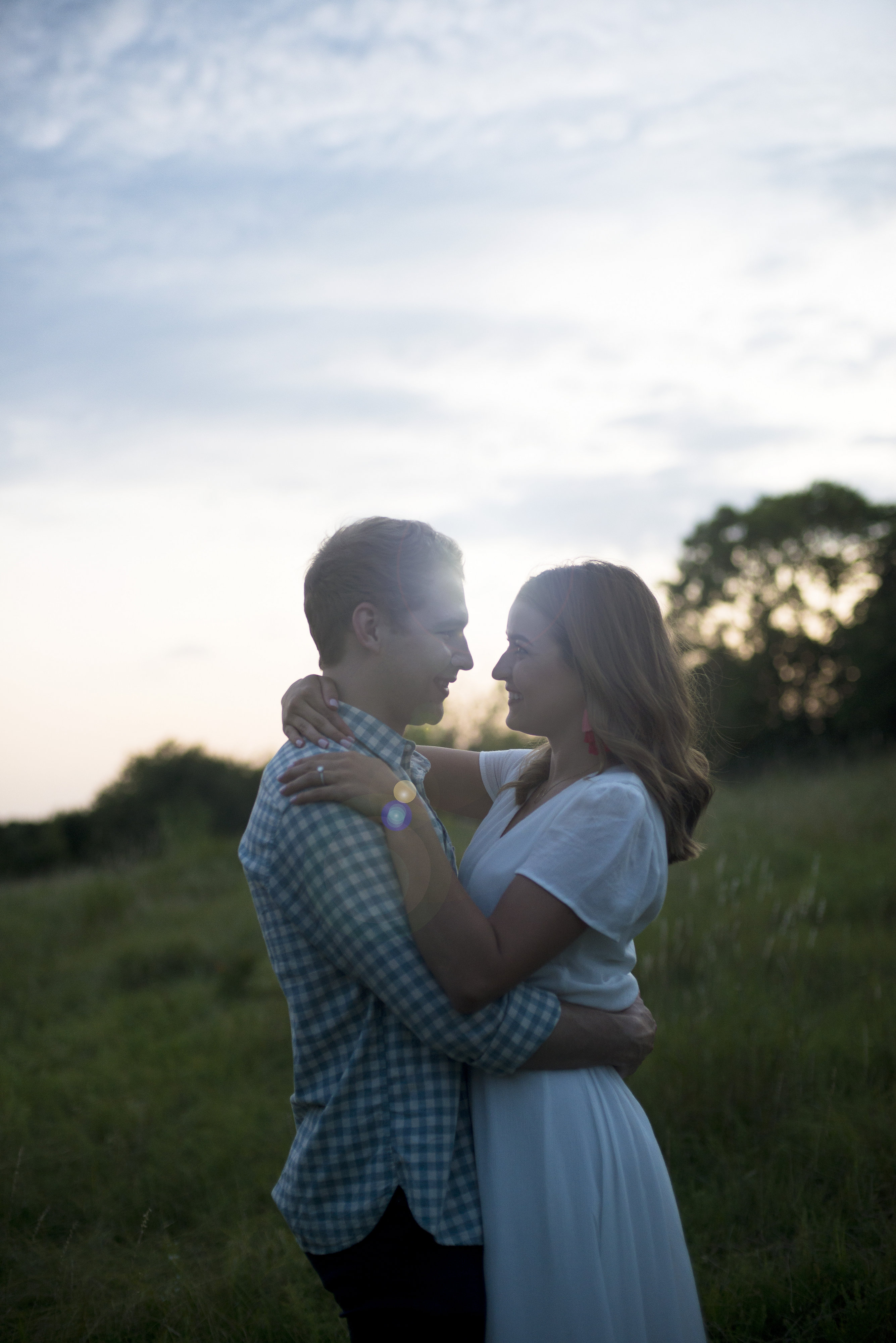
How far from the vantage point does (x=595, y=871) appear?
181 centimetres

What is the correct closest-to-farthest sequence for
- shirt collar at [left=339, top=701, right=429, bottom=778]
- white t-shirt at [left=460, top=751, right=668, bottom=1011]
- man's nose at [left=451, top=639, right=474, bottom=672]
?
white t-shirt at [left=460, top=751, right=668, bottom=1011], shirt collar at [left=339, top=701, right=429, bottom=778], man's nose at [left=451, top=639, right=474, bottom=672]

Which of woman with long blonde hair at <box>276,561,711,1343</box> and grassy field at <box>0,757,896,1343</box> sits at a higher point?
woman with long blonde hair at <box>276,561,711,1343</box>

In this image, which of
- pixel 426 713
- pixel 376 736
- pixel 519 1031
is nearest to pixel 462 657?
pixel 426 713

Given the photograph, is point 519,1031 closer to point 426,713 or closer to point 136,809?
point 426,713

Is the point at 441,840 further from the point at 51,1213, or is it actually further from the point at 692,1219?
the point at 51,1213

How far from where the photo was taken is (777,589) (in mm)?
29531

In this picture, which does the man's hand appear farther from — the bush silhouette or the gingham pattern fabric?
the bush silhouette

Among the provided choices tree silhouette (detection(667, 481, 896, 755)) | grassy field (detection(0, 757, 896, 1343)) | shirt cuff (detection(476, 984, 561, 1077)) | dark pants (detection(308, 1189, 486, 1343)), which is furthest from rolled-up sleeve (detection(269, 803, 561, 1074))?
tree silhouette (detection(667, 481, 896, 755))

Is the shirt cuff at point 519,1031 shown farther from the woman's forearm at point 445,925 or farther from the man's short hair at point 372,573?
the man's short hair at point 372,573

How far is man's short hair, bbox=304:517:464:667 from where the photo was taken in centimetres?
196

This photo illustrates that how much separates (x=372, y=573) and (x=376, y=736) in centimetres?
34

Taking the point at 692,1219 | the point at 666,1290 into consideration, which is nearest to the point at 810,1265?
the point at 692,1219

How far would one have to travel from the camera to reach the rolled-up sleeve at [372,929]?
1673mm

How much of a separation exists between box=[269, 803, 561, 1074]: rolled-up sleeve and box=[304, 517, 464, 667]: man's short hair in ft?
1.45
